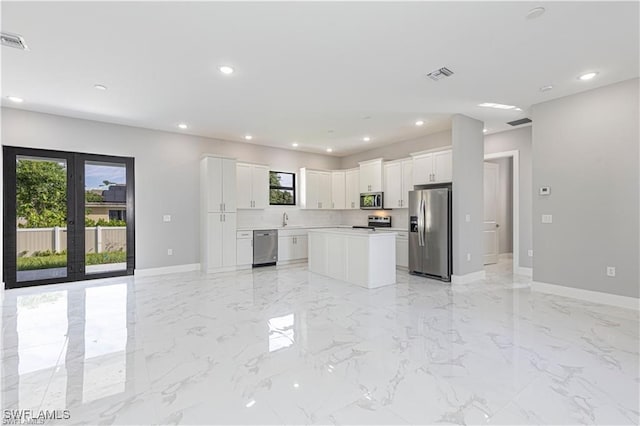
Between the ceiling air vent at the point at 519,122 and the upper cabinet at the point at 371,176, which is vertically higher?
the ceiling air vent at the point at 519,122

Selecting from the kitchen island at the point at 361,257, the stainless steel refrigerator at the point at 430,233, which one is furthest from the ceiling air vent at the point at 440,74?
the kitchen island at the point at 361,257

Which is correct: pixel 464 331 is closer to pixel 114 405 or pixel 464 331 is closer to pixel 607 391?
pixel 607 391

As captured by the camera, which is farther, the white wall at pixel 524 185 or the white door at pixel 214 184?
the white door at pixel 214 184

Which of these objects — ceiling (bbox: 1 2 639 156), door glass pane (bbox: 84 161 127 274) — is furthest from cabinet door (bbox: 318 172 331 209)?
door glass pane (bbox: 84 161 127 274)

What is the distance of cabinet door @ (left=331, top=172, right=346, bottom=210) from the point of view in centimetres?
828

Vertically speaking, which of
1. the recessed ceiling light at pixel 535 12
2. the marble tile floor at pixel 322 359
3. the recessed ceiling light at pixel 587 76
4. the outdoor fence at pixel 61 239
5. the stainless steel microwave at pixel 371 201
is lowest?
the marble tile floor at pixel 322 359

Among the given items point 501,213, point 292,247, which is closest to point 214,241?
point 292,247

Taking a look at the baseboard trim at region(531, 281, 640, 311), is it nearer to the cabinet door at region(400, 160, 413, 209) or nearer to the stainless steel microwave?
the cabinet door at region(400, 160, 413, 209)

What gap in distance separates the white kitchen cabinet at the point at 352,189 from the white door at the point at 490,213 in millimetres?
3058

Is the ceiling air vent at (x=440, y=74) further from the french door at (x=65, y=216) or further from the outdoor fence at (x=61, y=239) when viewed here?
the outdoor fence at (x=61, y=239)

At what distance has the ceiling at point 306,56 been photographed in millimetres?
2492

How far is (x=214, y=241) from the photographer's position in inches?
240

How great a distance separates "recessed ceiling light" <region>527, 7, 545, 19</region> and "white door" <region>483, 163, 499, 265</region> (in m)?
5.05

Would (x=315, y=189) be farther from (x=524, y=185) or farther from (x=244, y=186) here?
(x=524, y=185)
